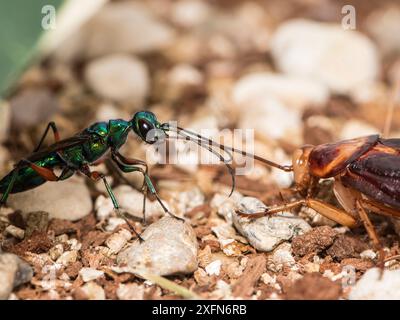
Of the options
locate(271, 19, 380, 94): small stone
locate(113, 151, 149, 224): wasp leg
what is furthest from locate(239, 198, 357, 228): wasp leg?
locate(271, 19, 380, 94): small stone

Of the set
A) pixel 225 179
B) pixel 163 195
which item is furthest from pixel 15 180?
pixel 225 179

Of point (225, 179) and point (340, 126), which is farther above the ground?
point (340, 126)

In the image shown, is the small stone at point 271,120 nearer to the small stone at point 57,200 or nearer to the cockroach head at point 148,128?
the cockroach head at point 148,128

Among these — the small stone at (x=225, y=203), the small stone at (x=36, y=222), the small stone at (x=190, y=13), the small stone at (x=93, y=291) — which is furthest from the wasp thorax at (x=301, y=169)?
the small stone at (x=190, y=13)
